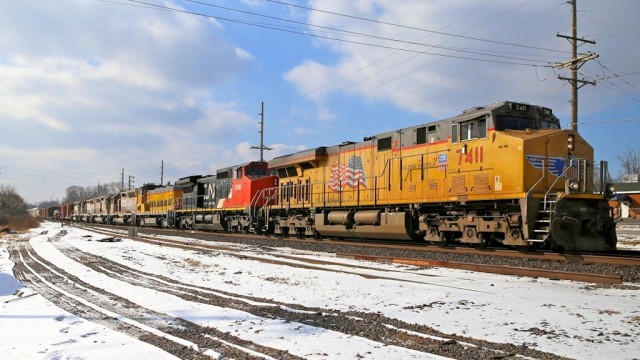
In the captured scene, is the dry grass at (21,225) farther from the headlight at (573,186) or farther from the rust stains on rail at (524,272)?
the headlight at (573,186)

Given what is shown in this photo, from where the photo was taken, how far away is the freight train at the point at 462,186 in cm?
1101

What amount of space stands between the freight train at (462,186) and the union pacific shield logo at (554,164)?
1.0 inches

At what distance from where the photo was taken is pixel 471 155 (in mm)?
12500

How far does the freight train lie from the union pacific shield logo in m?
0.03

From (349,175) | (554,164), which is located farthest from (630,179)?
(554,164)

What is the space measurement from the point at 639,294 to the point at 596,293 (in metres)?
0.56

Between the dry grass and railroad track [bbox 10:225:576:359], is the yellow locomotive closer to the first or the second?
railroad track [bbox 10:225:576:359]

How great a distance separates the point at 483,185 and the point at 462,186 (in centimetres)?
70

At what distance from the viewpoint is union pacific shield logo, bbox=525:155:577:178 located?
11258mm

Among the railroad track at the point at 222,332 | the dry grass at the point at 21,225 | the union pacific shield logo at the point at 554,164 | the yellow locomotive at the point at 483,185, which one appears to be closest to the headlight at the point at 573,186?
the yellow locomotive at the point at 483,185

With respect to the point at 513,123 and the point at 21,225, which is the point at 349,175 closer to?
the point at 513,123

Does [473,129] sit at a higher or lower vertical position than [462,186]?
higher

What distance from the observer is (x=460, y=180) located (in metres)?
12.7

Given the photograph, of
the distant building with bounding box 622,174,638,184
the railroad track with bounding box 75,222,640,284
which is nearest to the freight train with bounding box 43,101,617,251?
the railroad track with bounding box 75,222,640,284
